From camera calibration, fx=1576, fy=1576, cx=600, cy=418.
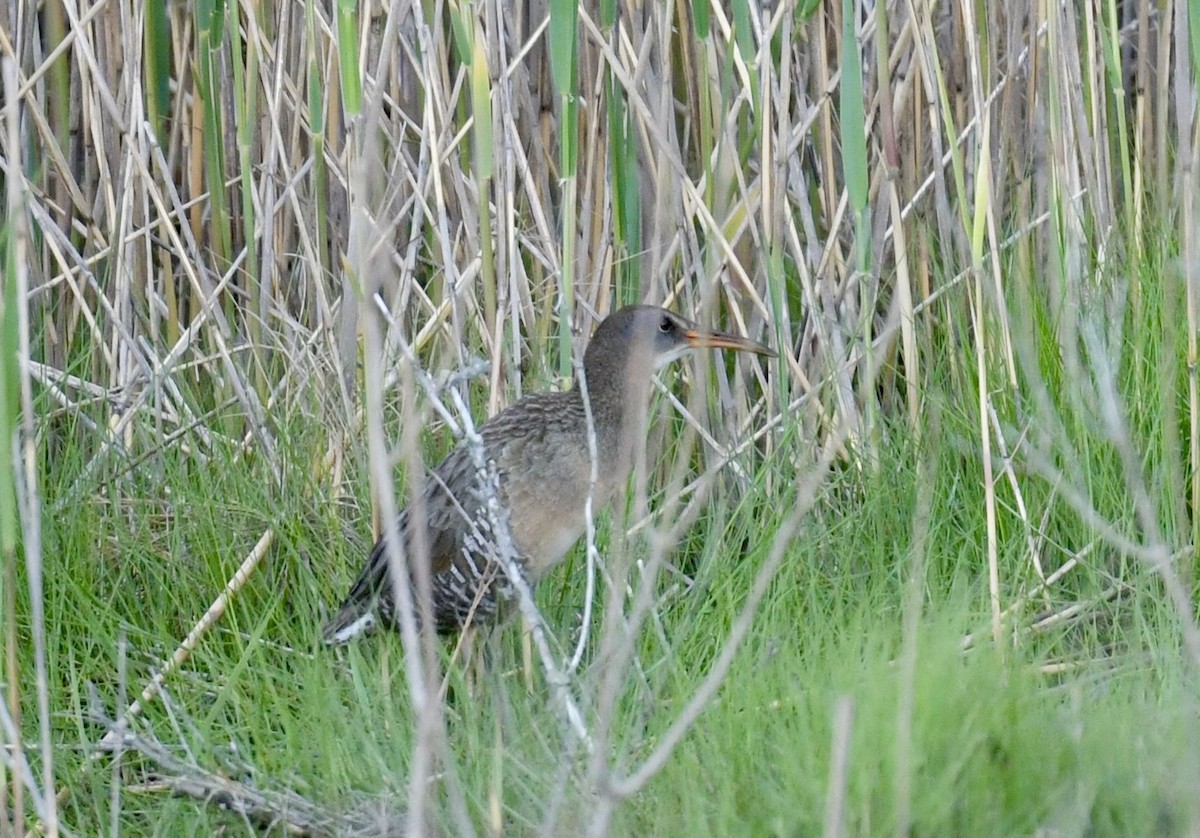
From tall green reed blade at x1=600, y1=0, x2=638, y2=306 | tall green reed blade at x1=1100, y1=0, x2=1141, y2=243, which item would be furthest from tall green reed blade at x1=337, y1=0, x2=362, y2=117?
tall green reed blade at x1=1100, y1=0, x2=1141, y2=243

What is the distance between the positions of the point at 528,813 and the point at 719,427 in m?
1.61

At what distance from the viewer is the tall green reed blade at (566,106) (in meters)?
2.66

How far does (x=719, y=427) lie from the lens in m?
3.66

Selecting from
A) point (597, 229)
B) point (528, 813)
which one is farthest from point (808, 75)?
point (528, 813)

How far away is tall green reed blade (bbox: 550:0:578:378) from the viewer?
2656 millimetres

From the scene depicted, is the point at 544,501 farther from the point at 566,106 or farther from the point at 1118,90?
the point at 1118,90

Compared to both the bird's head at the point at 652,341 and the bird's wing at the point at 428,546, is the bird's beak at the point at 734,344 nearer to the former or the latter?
the bird's head at the point at 652,341

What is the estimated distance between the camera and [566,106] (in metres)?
2.82

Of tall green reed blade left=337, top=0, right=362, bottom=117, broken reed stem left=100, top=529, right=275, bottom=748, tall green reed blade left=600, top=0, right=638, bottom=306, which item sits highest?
tall green reed blade left=337, top=0, right=362, bottom=117

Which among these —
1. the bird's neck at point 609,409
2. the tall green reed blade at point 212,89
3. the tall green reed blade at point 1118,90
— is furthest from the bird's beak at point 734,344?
the tall green reed blade at point 212,89

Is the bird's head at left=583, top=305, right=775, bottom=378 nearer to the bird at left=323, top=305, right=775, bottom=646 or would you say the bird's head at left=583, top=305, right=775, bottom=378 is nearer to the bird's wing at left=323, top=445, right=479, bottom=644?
the bird at left=323, top=305, right=775, bottom=646

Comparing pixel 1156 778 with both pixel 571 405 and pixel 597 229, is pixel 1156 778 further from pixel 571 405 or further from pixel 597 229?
pixel 597 229

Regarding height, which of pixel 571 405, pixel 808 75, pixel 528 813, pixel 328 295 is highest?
pixel 808 75

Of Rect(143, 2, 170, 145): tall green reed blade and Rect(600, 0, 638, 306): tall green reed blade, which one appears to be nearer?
Rect(600, 0, 638, 306): tall green reed blade
